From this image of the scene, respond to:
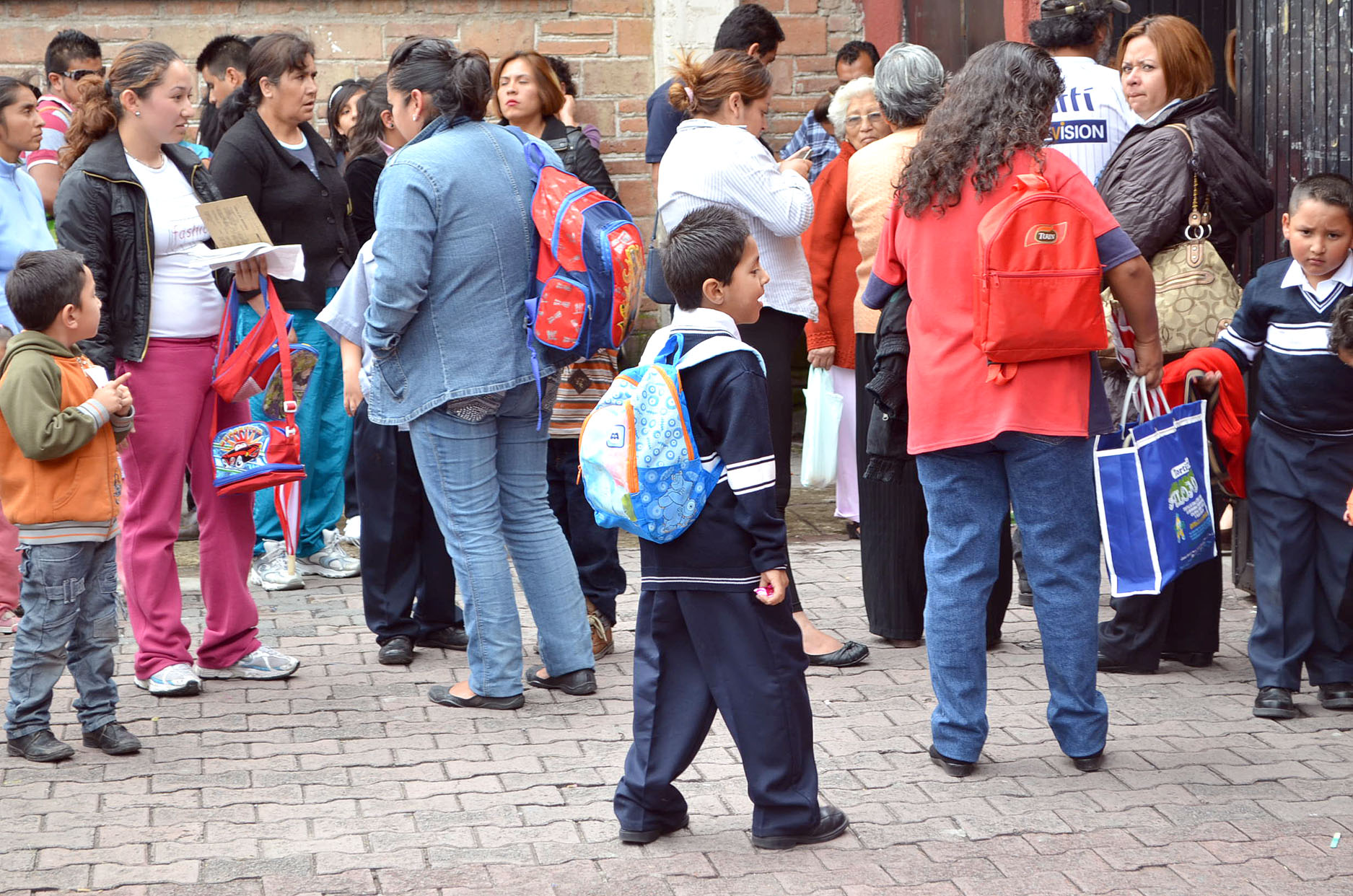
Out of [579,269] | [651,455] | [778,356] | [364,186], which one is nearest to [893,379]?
[778,356]

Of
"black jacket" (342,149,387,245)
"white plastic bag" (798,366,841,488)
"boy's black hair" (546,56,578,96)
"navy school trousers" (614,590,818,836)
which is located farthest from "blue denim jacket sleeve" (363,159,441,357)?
"boy's black hair" (546,56,578,96)

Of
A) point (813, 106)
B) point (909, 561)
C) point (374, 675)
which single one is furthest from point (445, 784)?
point (813, 106)

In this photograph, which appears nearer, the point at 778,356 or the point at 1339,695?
the point at 1339,695

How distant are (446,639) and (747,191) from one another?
2.05 metres

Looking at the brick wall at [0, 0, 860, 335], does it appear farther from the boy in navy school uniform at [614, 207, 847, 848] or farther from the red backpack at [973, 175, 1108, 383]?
the boy in navy school uniform at [614, 207, 847, 848]

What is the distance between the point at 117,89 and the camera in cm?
505

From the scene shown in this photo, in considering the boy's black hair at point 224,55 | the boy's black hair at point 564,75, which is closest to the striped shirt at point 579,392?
the boy's black hair at point 564,75

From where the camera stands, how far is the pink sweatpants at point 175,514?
5.10 m

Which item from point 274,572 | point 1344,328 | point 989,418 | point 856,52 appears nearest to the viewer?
point 989,418

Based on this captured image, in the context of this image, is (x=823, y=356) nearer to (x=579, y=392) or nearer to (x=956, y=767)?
(x=579, y=392)

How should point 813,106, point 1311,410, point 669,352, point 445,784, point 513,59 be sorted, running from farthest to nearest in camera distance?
1. point 813,106
2. point 513,59
3. point 1311,410
4. point 445,784
5. point 669,352

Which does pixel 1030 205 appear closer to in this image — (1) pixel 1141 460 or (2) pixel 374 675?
(1) pixel 1141 460

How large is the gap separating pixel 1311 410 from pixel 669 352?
2195 mm

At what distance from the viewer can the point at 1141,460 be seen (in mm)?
4516
